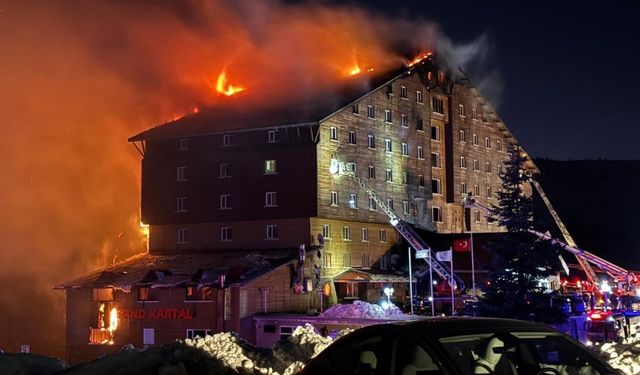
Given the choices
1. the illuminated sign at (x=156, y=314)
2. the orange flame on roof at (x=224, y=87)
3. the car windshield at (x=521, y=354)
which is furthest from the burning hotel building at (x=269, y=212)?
the car windshield at (x=521, y=354)

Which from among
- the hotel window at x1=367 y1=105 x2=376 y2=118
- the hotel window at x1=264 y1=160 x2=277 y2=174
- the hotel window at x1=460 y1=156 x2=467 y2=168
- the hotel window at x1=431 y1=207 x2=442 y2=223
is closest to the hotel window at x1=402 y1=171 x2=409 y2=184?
the hotel window at x1=431 y1=207 x2=442 y2=223

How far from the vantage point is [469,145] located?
6662 cm

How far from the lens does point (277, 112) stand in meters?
54.7

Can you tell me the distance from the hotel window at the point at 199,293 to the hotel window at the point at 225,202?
8.48m

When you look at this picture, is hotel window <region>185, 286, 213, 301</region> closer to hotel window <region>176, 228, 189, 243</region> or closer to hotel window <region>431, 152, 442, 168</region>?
hotel window <region>176, 228, 189, 243</region>

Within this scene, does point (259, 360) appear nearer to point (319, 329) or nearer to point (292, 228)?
point (319, 329)

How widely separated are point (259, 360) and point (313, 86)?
4800 centimetres

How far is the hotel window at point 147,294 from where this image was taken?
48.9m

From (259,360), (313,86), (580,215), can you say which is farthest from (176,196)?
(580,215)

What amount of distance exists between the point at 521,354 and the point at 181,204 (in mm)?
50530

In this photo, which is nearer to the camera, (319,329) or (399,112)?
(319,329)

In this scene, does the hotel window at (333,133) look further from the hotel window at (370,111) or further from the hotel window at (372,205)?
the hotel window at (372,205)

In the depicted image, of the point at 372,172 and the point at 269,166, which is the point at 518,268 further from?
the point at 269,166

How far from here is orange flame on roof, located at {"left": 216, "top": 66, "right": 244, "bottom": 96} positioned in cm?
7100
